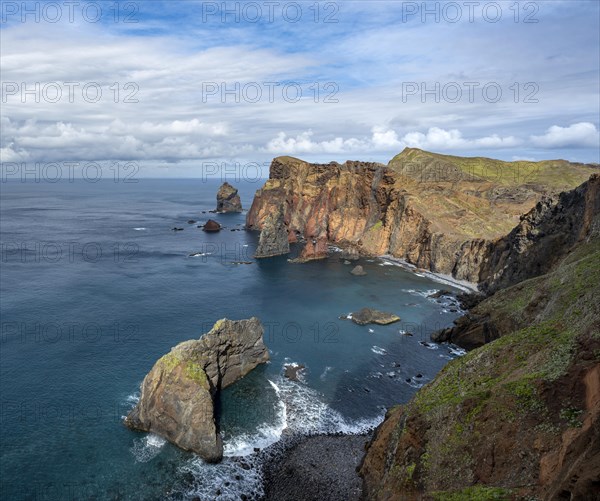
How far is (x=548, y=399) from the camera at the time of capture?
88.5 feet

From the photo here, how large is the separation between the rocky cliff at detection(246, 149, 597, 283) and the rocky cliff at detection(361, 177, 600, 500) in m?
82.2

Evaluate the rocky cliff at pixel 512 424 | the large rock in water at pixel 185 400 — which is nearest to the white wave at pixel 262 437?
the large rock in water at pixel 185 400

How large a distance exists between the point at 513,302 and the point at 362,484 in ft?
136

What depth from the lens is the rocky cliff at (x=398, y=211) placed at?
429ft

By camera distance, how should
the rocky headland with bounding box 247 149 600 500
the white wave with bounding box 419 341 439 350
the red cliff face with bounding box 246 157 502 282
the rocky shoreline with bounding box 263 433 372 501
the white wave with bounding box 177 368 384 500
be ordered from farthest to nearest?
the red cliff face with bounding box 246 157 502 282
the white wave with bounding box 419 341 439 350
the white wave with bounding box 177 368 384 500
the rocky shoreline with bounding box 263 433 372 501
the rocky headland with bounding box 247 149 600 500

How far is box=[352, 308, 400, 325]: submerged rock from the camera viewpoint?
290 ft

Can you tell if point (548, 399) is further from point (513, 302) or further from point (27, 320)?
point (27, 320)

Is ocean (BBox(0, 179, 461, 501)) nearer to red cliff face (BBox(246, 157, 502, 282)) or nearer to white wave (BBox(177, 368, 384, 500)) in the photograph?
white wave (BBox(177, 368, 384, 500))

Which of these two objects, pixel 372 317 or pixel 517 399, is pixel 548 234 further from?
pixel 517 399

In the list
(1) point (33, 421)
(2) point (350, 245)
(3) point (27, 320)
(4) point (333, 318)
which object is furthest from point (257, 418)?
(2) point (350, 245)

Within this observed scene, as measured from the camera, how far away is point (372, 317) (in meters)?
89.3

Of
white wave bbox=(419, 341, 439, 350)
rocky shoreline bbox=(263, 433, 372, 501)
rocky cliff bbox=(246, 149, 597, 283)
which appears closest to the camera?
rocky shoreline bbox=(263, 433, 372, 501)

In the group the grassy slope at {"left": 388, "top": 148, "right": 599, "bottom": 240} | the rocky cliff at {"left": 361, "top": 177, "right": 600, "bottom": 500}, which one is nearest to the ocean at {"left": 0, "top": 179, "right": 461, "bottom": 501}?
the rocky cliff at {"left": 361, "top": 177, "right": 600, "bottom": 500}

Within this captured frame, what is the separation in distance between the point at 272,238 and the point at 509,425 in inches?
4888
